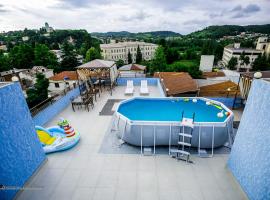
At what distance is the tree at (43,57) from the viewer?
34000 millimetres

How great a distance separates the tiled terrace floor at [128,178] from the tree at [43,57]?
3352cm

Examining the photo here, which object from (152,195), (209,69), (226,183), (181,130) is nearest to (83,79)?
(181,130)

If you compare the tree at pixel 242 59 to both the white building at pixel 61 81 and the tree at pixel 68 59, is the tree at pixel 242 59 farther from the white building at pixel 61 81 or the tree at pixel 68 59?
the white building at pixel 61 81

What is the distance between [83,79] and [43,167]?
273 inches

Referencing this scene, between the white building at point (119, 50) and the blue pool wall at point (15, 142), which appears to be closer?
the blue pool wall at point (15, 142)

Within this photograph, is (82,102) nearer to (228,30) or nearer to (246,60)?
(246,60)

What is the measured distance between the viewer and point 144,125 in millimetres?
5637

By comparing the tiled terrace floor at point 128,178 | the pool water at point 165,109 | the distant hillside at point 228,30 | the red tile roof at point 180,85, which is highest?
the distant hillside at point 228,30

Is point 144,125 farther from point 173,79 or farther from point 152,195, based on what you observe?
point 173,79

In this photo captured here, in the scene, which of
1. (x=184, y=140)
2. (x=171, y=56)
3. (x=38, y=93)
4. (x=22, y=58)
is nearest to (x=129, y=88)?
(x=184, y=140)

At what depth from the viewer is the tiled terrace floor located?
4.09 meters

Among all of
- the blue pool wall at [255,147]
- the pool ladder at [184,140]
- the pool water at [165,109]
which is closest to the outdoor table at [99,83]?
the pool water at [165,109]

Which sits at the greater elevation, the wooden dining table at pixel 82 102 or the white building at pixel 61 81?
the wooden dining table at pixel 82 102

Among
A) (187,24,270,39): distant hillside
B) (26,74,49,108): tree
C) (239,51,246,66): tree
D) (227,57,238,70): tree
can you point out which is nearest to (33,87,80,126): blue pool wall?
(26,74,49,108): tree
